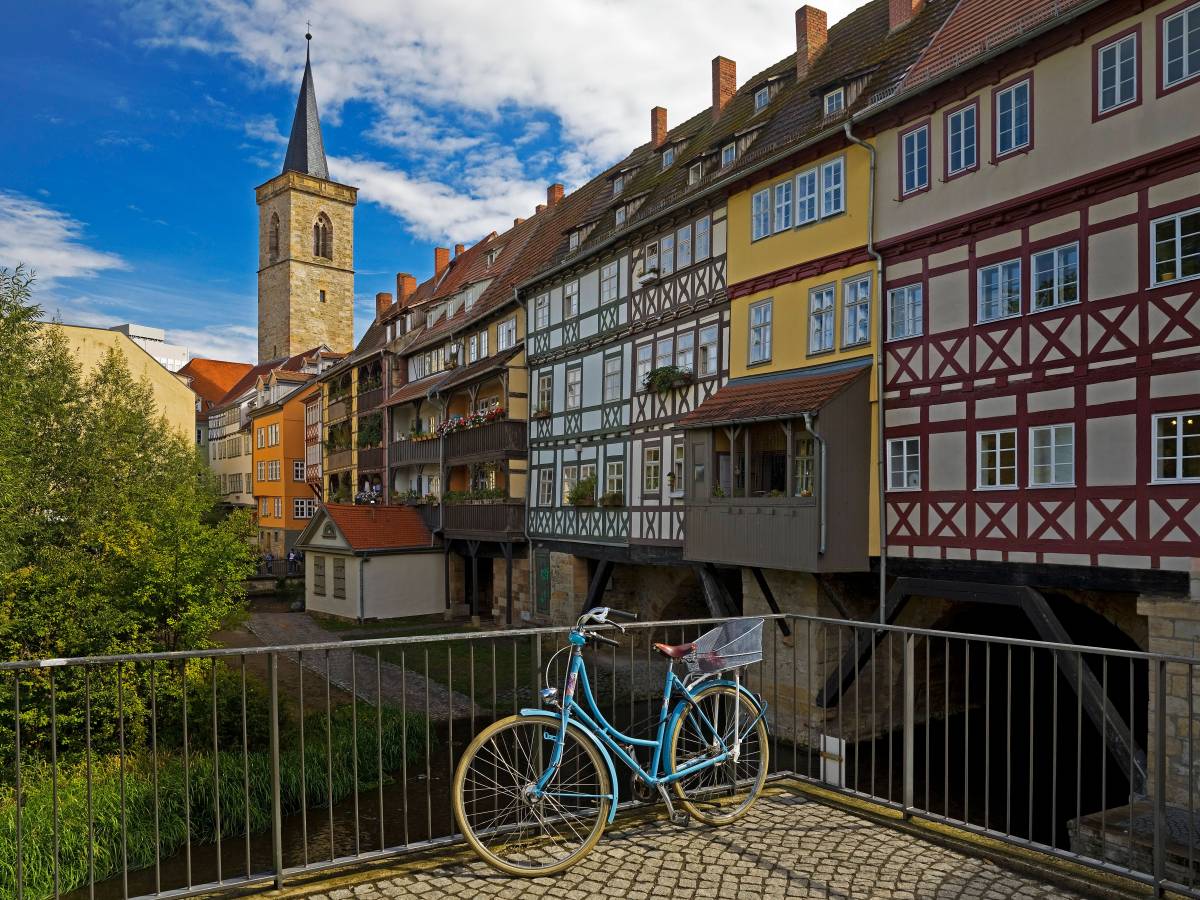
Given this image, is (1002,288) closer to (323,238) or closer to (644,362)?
(644,362)

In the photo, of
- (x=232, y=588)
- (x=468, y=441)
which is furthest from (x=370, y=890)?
(x=468, y=441)

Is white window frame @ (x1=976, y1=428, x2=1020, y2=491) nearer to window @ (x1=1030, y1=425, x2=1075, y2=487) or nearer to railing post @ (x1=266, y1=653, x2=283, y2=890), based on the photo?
window @ (x1=1030, y1=425, x2=1075, y2=487)

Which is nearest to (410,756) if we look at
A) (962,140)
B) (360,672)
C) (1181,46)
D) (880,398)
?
(360,672)

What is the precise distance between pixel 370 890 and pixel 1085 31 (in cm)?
1314

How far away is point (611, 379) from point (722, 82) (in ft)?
28.3

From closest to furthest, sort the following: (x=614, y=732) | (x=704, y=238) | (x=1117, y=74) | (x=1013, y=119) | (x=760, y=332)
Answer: (x=614, y=732) → (x=1117, y=74) → (x=1013, y=119) → (x=760, y=332) → (x=704, y=238)

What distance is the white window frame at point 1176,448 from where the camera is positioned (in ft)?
36.3

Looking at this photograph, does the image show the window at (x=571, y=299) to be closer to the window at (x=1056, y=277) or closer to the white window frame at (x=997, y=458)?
the white window frame at (x=997, y=458)

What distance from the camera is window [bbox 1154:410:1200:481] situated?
36.2ft

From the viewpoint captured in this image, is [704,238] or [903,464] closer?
[903,464]

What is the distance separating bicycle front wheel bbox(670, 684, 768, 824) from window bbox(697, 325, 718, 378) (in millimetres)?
13600

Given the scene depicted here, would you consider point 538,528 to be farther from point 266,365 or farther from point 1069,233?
point 266,365

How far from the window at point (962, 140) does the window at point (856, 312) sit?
2239mm

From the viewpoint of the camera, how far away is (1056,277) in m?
12.6
